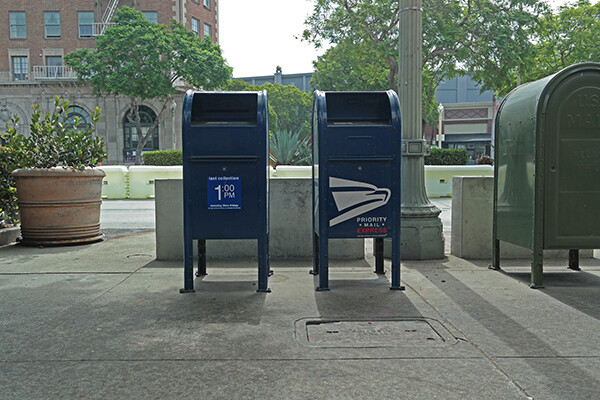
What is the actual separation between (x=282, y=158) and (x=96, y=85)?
21.8 m

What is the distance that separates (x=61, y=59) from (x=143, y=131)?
9.65 meters

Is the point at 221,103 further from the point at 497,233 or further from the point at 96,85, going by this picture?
the point at 96,85

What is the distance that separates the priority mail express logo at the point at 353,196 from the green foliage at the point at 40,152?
468cm

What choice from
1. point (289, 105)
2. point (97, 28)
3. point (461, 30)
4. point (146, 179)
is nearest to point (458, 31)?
point (461, 30)

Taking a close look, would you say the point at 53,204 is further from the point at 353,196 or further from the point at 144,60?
the point at 144,60

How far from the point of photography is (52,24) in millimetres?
44625

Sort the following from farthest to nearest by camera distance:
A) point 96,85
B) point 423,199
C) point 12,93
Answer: point 12,93 → point 96,85 → point 423,199

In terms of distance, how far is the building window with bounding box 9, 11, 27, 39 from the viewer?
147 feet

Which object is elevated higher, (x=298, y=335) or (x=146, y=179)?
(x=146, y=179)

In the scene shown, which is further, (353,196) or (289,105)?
(289,105)

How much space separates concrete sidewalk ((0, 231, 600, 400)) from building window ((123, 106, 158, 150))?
39.3 metres

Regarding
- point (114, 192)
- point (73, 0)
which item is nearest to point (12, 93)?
point (73, 0)

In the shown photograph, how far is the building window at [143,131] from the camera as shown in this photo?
43.7 meters

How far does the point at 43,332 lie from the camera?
3801 mm
